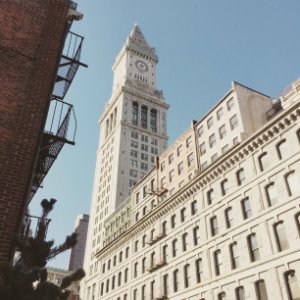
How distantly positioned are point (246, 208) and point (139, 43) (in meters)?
116

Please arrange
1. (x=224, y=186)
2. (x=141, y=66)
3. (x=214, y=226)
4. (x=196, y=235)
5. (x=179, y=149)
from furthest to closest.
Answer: (x=141, y=66) → (x=179, y=149) → (x=196, y=235) → (x=224, y=186) → (x=214, y=226)

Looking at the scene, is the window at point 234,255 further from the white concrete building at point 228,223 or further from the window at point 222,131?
the window at point 222,131

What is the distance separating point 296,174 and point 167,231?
812 inches

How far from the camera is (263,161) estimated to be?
34.4 meters

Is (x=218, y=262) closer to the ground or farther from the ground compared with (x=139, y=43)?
closer to the ground

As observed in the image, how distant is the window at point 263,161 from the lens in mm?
33916

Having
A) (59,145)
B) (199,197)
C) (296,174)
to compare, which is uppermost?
(199,197)

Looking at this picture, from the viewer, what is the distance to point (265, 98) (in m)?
46.0

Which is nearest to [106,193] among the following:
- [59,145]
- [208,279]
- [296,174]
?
[208,279]

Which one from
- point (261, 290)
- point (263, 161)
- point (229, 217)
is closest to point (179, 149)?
point (229, 217)

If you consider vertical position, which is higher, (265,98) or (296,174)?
(265,98)

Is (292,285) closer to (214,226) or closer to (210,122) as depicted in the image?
(214,226)

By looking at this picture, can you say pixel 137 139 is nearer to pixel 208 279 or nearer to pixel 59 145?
pixel 208 279

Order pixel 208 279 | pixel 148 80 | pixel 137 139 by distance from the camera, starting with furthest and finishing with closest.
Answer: pixel 148 80 → pixel 137 139 → pixel 208 279
